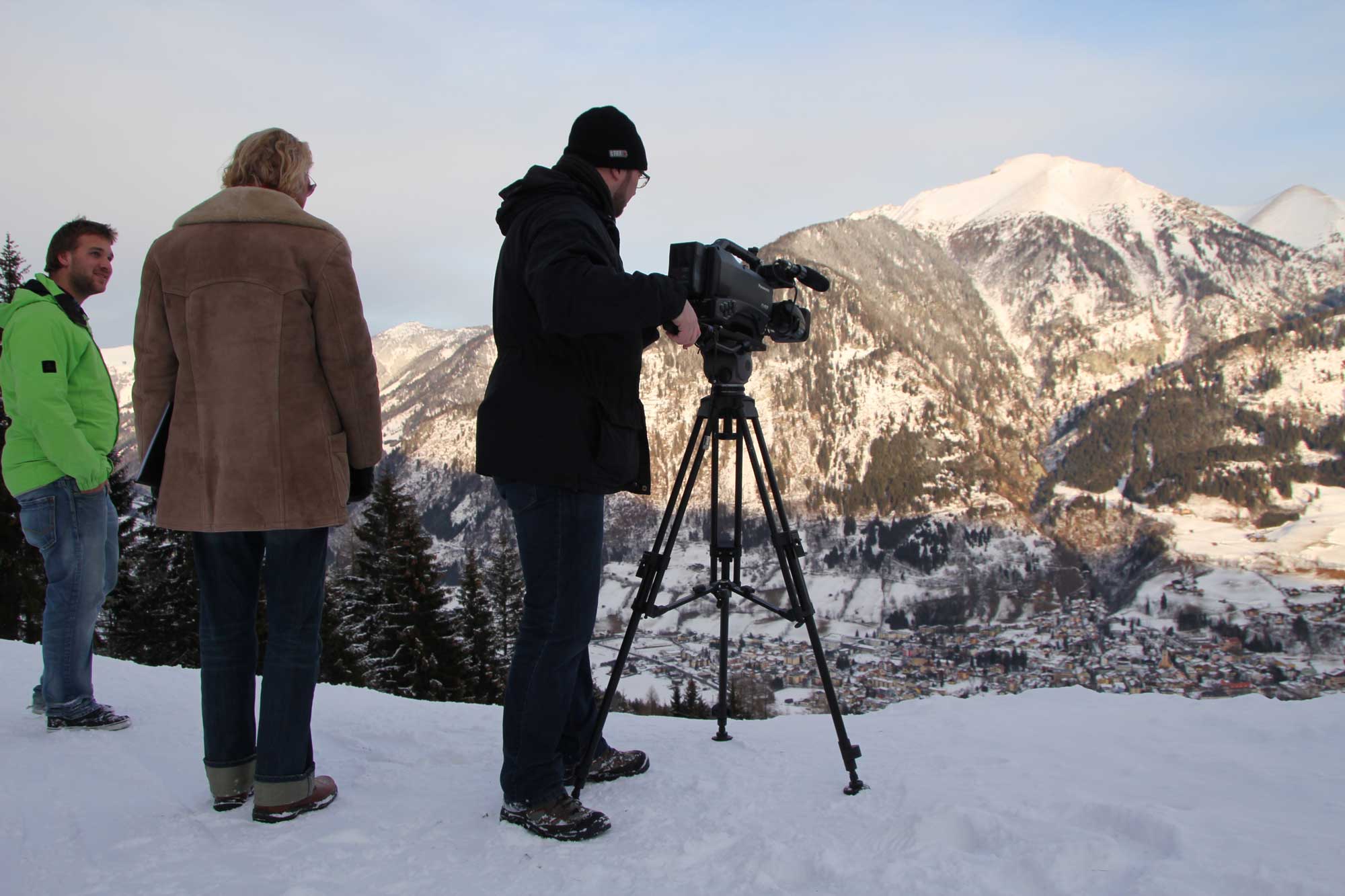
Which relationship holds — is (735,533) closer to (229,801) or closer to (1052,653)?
(229,801)

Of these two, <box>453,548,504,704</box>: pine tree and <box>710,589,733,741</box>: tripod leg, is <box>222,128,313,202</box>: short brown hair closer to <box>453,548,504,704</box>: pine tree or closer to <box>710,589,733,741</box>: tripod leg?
<box>710,589,733,741</box>: tripod leg

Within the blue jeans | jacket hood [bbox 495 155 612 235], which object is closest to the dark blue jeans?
jacket hood [bbox 495 155 612 235]

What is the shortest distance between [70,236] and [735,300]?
321cm

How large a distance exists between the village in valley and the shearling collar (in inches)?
1601

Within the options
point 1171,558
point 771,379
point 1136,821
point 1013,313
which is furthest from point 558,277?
point 1013,313

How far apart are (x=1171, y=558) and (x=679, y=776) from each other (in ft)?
420

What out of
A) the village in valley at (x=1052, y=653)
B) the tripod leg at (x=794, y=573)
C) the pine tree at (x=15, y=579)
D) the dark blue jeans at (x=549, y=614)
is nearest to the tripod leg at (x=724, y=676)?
the tripod leg at (x=794, y=573)

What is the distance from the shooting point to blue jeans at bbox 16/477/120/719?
339cm

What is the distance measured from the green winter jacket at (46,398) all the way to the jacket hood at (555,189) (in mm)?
2027

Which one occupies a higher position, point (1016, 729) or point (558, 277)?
point (558, 277)

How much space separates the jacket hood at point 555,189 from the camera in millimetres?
2604

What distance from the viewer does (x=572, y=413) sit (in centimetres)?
249

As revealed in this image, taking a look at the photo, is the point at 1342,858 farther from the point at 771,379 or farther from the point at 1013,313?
the point at 1013,313

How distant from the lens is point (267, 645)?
2.49 metres
